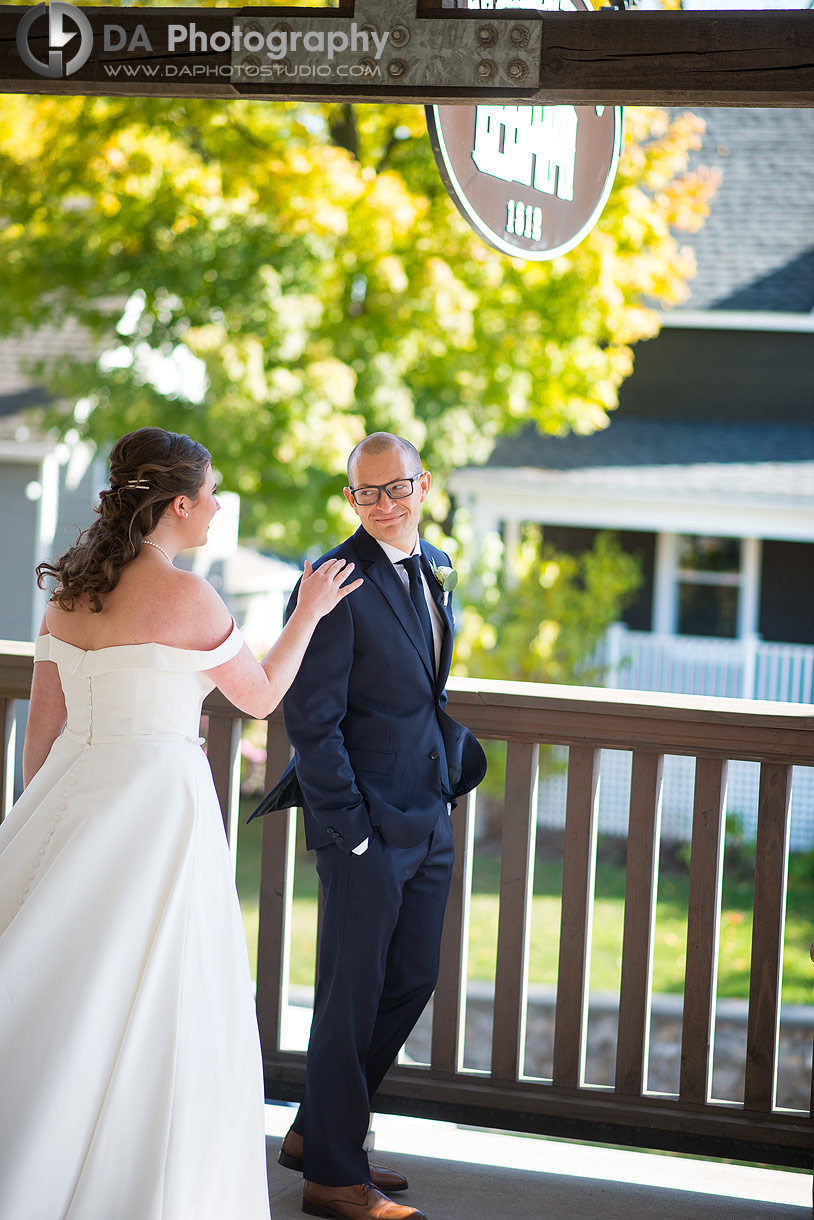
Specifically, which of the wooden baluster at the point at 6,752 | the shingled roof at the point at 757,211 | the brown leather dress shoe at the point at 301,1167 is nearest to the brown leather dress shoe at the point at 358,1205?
the brown leather dress shoe at the point at 301,1167

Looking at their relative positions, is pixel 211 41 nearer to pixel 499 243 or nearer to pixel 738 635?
pixel 499 243

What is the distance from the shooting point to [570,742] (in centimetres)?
316

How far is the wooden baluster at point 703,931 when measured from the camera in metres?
3.08

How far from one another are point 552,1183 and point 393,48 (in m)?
2.73

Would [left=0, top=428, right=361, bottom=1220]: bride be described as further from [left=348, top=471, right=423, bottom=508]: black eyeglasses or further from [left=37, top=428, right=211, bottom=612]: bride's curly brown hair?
[left=348, top=471, right=423, bottom=508]: black eyeglasses

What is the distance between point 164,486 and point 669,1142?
2.10 metres

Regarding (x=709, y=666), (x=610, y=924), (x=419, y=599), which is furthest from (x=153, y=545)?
(x=709, y=666)

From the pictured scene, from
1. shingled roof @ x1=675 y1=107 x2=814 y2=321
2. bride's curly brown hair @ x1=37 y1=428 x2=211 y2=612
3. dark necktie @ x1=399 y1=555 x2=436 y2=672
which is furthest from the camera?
shingled roof @ x1=675 y1=107 x2=814 y2=321

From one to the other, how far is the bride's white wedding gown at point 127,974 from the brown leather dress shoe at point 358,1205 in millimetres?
390

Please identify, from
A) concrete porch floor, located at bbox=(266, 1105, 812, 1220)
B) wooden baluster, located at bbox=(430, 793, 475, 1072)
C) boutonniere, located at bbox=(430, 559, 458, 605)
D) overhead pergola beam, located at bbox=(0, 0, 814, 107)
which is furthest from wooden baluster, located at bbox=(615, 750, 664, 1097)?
overhead pergola beam, located at bbox=(0, 0, 814, 107)

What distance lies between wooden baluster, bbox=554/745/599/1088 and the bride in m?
0.97

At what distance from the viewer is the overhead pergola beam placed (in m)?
2.49

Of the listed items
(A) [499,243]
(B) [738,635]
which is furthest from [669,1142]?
(B) [738,635]

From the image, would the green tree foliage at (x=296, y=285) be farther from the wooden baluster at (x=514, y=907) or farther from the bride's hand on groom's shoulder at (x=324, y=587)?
the bride's hand on groom's shoulder at (x=324, y=587)
